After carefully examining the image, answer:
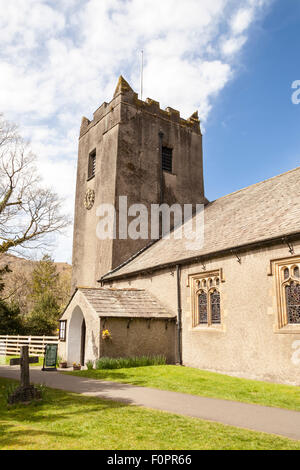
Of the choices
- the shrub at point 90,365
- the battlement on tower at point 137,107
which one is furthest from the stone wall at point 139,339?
the battlement on tower at point 137,107

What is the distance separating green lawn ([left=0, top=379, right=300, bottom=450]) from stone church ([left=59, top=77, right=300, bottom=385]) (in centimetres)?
667

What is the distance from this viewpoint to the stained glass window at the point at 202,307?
630 inches

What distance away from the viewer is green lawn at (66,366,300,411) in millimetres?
9516

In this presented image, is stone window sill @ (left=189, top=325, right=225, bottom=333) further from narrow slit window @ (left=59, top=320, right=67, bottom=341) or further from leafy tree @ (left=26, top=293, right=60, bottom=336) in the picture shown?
leafy tree @ (left=26, top=293, right=60, bottom=336)

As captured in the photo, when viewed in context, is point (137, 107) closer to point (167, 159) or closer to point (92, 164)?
point (167, 159)

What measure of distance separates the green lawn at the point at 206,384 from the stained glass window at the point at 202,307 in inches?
89.0

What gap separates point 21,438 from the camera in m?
5.77

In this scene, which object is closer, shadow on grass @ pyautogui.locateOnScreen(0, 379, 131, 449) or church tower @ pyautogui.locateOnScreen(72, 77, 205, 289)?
shadow on grass @ pyautogui.locateOnScreen(0, 379, 131, 449)

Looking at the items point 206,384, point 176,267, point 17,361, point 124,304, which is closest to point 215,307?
point 176,267

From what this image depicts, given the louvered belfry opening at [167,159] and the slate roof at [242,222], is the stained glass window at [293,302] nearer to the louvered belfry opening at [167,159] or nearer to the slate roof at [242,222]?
the slate roof at [242,222]

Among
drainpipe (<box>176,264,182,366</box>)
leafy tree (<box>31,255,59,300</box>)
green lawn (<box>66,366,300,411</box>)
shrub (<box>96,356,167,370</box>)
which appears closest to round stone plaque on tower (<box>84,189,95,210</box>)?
drainpipe (<box>176,264,182,366</box>)

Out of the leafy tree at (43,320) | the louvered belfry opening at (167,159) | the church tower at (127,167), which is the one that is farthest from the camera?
the leafy tree at (43,320)

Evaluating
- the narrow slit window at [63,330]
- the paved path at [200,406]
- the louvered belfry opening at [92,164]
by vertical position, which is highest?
the louvered belfry opening at [92,164]

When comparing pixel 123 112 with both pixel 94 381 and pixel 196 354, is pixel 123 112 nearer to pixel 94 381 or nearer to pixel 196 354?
pixel 196 354
